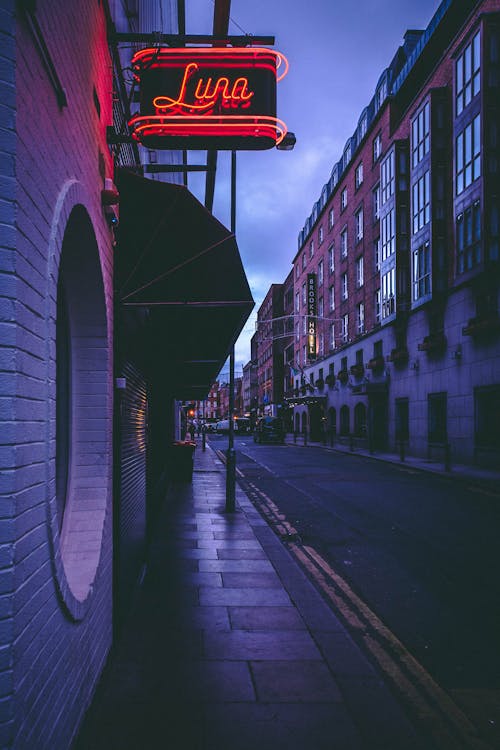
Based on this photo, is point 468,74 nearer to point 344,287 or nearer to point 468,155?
point 468,155

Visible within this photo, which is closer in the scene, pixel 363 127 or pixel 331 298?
pixel 363 127

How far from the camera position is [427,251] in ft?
84.8

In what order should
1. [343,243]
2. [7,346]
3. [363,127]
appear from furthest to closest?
[343,243], [363,127], [7,346]

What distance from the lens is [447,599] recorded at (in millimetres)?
6055

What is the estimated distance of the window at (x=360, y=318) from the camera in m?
37.6

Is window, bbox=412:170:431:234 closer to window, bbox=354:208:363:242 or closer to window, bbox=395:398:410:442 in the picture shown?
window, bbox=395:398:410:442

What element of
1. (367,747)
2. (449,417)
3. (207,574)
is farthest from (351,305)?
(367,747)

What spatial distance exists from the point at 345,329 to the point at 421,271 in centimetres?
1518

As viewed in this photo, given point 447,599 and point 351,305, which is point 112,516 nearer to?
point 447,599

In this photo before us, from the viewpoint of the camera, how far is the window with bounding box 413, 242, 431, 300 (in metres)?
25.8

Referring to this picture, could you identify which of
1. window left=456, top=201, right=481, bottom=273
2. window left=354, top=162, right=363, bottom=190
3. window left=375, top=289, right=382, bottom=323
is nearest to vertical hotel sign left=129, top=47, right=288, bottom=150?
window left=456, top=201, right=481, bottom=273

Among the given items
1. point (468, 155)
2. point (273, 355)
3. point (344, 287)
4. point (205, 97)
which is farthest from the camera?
point (273, 355)

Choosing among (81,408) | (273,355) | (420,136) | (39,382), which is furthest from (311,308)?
(39,382)

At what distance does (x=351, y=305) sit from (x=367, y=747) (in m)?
38.3
